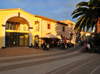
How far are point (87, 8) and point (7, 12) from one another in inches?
508

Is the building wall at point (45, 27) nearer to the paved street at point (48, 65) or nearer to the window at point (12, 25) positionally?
the window at point (12, 25)

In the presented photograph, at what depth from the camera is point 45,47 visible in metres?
15.5

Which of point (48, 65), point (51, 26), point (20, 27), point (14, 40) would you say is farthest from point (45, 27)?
point (48, 65)

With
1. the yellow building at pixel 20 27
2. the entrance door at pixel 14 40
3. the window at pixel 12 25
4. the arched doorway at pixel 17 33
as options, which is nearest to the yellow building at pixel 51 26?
the yellow building at pixel 20 27

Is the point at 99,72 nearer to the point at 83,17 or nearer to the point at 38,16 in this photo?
the point at 83,17

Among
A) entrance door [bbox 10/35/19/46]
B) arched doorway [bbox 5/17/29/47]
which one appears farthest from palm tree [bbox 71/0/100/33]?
entrance door [bbox 10/35/19/46]

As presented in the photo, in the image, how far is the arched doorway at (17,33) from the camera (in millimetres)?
17844

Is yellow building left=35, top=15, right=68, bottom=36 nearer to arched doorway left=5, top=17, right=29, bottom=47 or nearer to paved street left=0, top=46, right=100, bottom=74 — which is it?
arched doorway left=5, top=17, right=29, bottom=47

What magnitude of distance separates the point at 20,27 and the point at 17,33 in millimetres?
1636

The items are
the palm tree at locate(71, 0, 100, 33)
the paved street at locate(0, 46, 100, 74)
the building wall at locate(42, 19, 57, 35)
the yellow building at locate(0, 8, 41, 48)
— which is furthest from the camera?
the building wall at locate(42, 19, 57, 35)

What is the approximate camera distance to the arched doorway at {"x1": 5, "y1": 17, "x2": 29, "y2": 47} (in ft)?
58.5

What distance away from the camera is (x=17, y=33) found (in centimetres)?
1864

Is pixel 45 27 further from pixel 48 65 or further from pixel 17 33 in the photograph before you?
pixel 48 65

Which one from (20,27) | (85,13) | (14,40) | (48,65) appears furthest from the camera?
(20,27)
